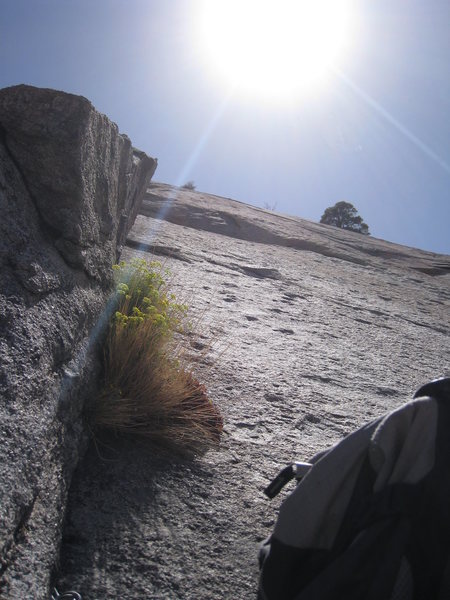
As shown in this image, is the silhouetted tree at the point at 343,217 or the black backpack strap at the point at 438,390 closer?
the black backpack strap at the point at 438,390

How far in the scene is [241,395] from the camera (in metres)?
3.38

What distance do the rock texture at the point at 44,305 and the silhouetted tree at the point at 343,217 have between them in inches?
921

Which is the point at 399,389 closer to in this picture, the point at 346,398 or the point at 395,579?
the point at 346,398

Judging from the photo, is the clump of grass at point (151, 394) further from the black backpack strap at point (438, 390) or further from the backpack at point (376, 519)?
the black backpack strap at point (438, 390)

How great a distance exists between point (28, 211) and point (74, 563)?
1.39 m

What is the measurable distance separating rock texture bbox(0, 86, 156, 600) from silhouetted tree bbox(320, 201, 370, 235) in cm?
2340

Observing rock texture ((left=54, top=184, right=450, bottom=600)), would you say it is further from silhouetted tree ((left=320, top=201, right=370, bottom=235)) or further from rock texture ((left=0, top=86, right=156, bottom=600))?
silhouetted tree ((left=320, top=201, right=370, bottom=235))

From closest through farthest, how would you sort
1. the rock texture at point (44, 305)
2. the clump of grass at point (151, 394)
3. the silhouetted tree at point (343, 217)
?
1. the rock texture at point (44, 305)
2. the clump of grass at point (151, 394)
3. the silhouetted tree at point (343, 217)

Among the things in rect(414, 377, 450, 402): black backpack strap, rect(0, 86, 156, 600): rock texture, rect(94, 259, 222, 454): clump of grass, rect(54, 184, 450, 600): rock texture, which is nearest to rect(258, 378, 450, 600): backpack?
rect(414, 377, 450, 402): black backpack strap

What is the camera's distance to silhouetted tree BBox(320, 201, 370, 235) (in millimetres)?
25250

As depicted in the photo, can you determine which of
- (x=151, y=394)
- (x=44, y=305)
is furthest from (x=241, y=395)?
(x=44, y=305)

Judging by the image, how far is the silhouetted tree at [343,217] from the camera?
2525 centimetres

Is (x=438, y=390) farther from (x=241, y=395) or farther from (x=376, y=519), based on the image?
(x=241, y=395)

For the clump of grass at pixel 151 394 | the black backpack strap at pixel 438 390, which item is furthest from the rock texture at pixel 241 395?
the black backpack strap at pixel 438 390
